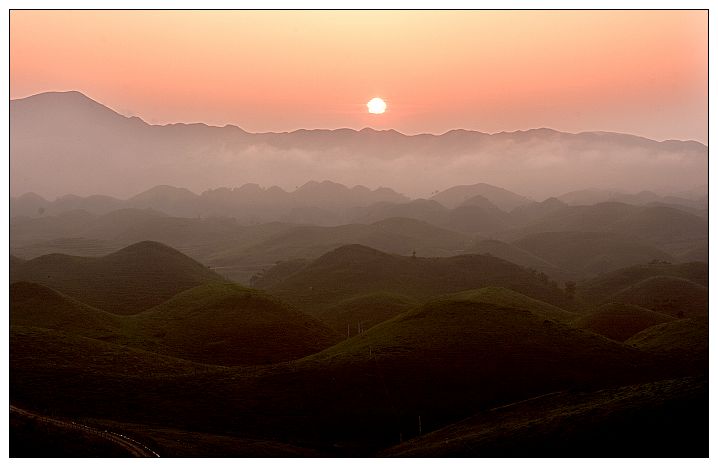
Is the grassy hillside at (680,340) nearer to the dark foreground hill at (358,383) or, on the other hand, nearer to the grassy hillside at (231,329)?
the dark foreground hill at (358,383)

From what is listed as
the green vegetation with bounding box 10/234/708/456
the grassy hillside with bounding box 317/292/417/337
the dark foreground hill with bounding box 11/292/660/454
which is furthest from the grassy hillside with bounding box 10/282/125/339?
the grassy hillside with bounding box 317/292/417/337

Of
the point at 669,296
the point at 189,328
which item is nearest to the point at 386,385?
the point at 189,328

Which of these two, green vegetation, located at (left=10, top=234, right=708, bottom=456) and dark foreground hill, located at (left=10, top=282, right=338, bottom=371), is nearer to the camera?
green vegetation, located at (left=10, top=234, right=708, bottom=456)

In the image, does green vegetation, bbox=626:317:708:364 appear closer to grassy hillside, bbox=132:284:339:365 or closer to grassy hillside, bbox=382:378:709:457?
grassy hillside, bbox=382:378:709:457

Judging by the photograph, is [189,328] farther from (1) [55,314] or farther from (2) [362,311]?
(2) [362,311]

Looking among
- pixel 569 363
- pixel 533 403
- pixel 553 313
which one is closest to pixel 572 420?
pixel 533 403
